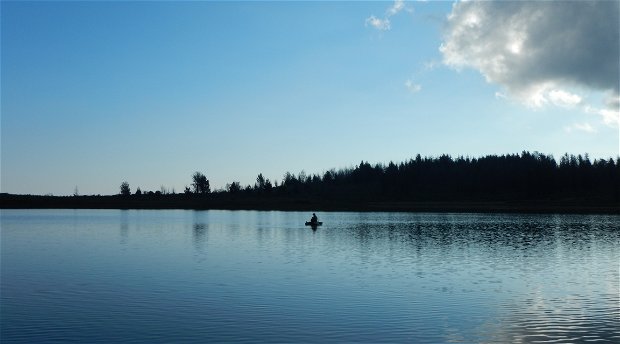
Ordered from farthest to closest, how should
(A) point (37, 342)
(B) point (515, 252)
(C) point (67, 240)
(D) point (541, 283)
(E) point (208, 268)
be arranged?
(C) point (67, 240) < (B) point (515, 252) < (E) point (208, 268) < (D) point (541, 283) < (A) point (37, 342)

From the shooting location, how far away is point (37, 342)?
16594mm

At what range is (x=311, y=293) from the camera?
25312 millimetres

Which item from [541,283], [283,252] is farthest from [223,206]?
[541,283]

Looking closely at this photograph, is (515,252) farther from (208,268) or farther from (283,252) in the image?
(208,268)

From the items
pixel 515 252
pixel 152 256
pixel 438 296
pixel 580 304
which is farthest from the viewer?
pixel 515 252

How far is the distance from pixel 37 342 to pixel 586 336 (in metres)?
16.0

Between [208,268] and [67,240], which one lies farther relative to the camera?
[67,240]

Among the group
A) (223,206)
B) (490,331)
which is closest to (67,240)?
(490,331)

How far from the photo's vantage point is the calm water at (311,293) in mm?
18094

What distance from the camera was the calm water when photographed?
18094 millimetres

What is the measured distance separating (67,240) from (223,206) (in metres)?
137

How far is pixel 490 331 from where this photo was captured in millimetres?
18281

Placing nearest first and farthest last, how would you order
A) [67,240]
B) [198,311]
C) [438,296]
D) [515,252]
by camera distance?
[198,311] → [438,296] → [515,252] → [67,240]

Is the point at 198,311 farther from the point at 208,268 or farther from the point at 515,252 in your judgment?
the point at 515,252
